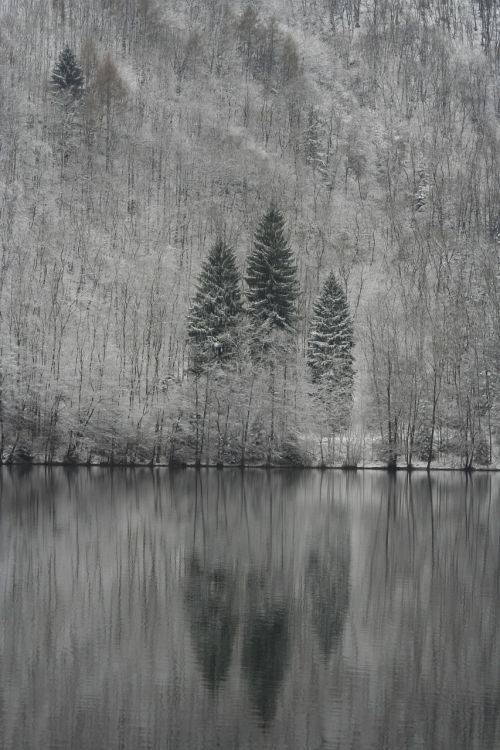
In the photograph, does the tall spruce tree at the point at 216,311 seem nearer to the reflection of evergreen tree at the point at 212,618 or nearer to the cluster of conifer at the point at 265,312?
the cluster of conifer at the point at 265,312

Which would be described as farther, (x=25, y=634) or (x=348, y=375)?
(x=348, y=375)

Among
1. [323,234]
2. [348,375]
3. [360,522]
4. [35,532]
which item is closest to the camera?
[35,532]

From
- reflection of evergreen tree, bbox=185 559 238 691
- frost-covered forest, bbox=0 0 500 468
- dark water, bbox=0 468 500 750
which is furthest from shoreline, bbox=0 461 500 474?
reflection of evergreen tree, bbox=185 559 238 691

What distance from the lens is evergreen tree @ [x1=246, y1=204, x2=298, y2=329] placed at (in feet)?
204

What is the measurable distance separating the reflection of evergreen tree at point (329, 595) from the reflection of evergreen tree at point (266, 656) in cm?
58

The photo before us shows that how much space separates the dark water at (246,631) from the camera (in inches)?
389

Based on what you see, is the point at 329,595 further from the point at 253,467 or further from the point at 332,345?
the point at 332,345

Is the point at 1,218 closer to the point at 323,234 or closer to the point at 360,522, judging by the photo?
the point at 323,234

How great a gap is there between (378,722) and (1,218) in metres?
A: 87.3

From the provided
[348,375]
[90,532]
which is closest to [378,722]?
[90,532]

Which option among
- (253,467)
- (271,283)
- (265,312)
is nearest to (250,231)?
(271,283)

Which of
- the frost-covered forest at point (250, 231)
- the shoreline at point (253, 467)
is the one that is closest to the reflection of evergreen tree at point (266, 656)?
the shoreline at point (253, 467)

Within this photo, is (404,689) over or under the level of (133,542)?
under

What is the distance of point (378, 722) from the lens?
33.0 ft
